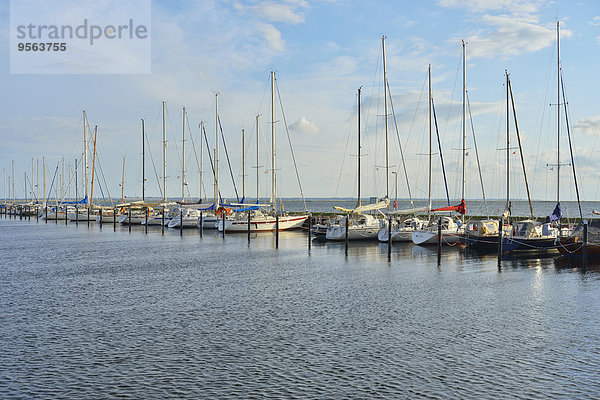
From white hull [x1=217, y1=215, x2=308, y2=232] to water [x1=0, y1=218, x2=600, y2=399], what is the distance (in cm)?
2772

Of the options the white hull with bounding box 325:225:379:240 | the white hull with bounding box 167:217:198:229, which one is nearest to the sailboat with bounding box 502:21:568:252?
the white hull with bounding box 325:225:379:240

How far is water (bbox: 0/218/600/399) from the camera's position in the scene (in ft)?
37.9

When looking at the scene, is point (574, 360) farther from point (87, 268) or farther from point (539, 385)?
point (87, 268)

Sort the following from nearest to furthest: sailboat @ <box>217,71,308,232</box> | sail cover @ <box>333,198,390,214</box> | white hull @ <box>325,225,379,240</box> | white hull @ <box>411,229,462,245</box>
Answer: white hull @ <box>411,229,462,245</box> < white hull @ <box>325,225,379,240</box> < sail cover @ <box>333,198,390,214</box> < sailboat @ <box>217,71,308,232</box>

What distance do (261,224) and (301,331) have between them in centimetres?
4377

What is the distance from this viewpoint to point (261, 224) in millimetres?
59531

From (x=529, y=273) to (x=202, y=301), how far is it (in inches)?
719

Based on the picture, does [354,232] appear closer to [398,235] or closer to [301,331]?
[398,235]

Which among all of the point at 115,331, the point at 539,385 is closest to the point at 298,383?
the point at 539,385

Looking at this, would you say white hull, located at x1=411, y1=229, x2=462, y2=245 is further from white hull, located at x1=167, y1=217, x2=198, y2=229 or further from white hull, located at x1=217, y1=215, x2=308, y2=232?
white hull, located at x1=167, y1=217, x2=198, y2=229

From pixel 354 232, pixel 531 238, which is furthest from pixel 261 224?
pixel 531 238

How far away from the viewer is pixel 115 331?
15914mm

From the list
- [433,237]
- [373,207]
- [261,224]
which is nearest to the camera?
[433,237]

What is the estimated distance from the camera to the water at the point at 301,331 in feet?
37.9
